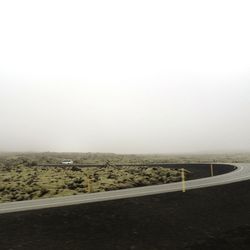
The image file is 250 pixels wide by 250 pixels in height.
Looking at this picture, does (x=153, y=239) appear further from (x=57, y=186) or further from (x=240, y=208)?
(x=57, y=186)

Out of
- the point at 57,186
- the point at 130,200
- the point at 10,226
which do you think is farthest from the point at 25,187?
the point at 10,226

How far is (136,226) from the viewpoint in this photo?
1650 cm

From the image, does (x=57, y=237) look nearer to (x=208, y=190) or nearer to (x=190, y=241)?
(x=190, y=241)

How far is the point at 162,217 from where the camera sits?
59.1 feet

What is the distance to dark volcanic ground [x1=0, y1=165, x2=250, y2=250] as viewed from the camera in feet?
47.0

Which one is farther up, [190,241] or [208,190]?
[208,190]

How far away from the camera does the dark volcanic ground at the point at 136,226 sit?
1434cm

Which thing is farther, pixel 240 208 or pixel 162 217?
pixel 240 208

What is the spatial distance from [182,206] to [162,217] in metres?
2.41

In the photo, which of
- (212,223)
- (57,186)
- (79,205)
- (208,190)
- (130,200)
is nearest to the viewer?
(212,223)

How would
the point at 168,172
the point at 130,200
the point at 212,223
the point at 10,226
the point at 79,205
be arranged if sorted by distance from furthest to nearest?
the point at 168,172 < the point at 130,200 < the point at 79,205 < the point at 212,223 < the point at 10,226

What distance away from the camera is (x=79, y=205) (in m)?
19.4

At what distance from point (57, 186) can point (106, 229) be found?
1843 cm

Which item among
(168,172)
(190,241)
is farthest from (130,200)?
(168,172)
